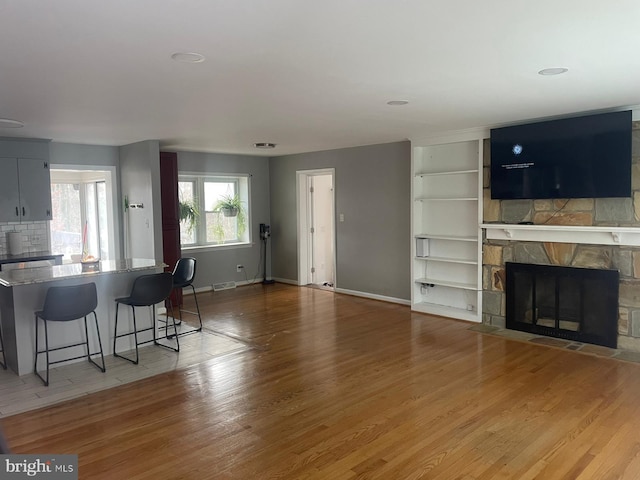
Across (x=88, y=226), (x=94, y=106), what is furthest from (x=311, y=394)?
(x=88, y=226)

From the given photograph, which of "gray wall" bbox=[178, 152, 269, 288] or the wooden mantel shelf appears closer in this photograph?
the wooden mantel shelf

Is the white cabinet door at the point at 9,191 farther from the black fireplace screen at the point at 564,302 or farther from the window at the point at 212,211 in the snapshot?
the black fireplace screen at the point at 564,302

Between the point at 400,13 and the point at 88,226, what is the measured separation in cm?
819

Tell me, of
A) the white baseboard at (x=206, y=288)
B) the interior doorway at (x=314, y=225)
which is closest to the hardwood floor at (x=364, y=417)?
the white baseboard at (x=206, y=288)

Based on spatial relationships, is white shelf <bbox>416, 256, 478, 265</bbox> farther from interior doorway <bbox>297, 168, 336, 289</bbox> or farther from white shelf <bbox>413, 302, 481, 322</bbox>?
interior doorway <bbox>297, 168, 336, 289</bbox>

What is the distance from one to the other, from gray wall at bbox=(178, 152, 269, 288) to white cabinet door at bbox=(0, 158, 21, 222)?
2.40 meters

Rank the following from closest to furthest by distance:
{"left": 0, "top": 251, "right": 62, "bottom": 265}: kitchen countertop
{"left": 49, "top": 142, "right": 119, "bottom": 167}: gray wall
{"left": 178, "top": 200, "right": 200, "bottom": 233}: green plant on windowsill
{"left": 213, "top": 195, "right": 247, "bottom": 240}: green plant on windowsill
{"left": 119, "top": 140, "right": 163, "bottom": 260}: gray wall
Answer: {"left": 0, "top": 251, "right": 62, "bottom": 265}: kitchen countertop → {"left": 119, "top": 140, "right": 163, "bottom": 260}: gray wall → {"left": 49, "top": 142, "right": 119, "bottom": 167}: gray wall → {"left": 178, "top": 200, "right": 200, "bottom": 233}: green plant on windowsill → {"left": 213, "top": 195, "right": 247, "bottom": 240}: green plant on windowsill

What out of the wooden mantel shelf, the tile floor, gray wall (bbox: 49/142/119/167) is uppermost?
gray wall (bbox: 49/142/119/167)

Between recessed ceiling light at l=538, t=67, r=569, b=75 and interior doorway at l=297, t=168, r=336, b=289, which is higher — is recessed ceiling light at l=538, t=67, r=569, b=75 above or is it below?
above

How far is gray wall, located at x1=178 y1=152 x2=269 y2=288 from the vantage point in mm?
8203

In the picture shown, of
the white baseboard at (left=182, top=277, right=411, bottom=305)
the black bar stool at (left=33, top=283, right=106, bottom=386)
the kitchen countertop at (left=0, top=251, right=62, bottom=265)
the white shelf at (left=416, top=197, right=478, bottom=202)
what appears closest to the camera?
the black bar stool at (left=33, top=283, right=106, bottom=386)

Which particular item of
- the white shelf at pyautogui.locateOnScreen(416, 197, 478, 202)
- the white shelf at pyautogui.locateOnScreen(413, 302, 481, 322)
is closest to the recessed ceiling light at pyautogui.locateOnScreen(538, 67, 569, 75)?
the white shelf at pyautogui.locateOnScreen(416, 197, 478, 202)

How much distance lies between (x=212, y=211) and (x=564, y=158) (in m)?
5.64

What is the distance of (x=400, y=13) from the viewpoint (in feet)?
7.51
